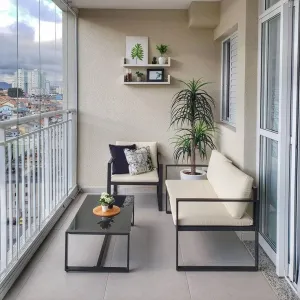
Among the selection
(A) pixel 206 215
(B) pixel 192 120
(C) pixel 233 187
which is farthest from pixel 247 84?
(B) pixel 192 120

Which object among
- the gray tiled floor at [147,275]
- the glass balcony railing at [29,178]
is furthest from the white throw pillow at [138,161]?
the gray tiled floor at [147,275]

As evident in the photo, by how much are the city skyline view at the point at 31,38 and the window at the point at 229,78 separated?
2.23m

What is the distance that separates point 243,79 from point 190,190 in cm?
129

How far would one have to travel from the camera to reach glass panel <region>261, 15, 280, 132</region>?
10.5 feet

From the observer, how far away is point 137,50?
5.42 m

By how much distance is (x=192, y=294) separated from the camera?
8.97ft

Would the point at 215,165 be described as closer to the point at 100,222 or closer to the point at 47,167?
the point at 100,222

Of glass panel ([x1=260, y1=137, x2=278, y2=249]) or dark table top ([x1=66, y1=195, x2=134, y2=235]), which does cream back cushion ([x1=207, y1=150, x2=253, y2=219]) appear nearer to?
glass panel ([x1=260, y1=137, x2=278, y2=249])

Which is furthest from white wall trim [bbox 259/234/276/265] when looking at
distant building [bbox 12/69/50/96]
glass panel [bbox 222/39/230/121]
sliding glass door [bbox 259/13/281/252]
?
distant building [bbox 12/69/50/96]

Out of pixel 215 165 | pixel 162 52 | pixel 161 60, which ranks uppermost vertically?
pixel 162 52

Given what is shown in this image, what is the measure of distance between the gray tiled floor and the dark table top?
0.34 metres

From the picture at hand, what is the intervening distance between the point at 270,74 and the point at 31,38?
7.30ft

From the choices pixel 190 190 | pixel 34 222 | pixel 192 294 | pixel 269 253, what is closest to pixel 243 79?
pixel 190 190

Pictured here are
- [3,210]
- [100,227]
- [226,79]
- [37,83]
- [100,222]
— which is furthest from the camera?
[226,79]
